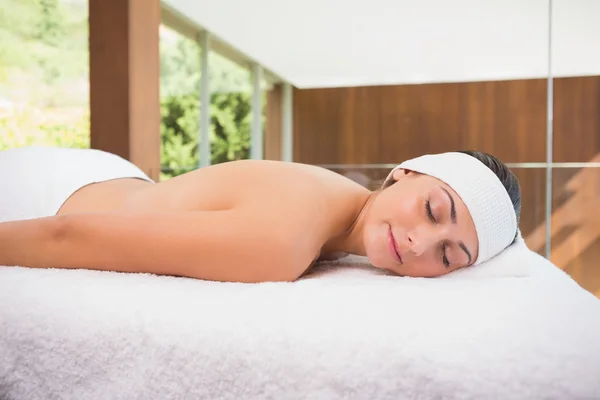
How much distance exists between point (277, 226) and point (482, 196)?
1.39 feet

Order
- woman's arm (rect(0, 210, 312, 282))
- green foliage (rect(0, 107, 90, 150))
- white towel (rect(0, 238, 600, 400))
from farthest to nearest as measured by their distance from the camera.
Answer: green foliage (rect(0, 107, 90, 150))
woman's arm (rect(0, 210, 312, 282))
white towel (rect(0, 238, 600, 400))

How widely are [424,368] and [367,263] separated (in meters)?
0.70

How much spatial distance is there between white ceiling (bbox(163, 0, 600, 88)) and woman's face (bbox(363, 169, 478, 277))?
6.46 feet

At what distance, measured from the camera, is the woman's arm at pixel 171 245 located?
0.95m

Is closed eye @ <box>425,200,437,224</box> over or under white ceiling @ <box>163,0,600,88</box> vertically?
under

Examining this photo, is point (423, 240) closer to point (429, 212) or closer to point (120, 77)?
point (429, 212)

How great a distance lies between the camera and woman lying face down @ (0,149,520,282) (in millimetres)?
962

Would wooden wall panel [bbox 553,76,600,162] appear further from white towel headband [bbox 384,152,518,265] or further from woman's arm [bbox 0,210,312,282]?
woman's arm [bbox 0,210,312,282]

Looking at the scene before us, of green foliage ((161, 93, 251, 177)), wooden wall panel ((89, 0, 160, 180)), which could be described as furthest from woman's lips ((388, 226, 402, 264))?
green foliage ((161, 93, 251, 177))

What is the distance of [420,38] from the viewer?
113 inches

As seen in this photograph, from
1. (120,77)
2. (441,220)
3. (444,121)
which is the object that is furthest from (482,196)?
(444,121)

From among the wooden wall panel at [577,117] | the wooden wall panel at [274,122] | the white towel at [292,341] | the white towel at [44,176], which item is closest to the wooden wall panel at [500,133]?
the wooden wall panel at [577,117]

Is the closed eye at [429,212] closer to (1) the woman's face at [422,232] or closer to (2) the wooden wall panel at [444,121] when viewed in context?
(1) the woman's face at [422,232]

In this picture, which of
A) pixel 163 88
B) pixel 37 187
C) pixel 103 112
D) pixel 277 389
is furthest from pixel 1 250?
pixel 163 88
